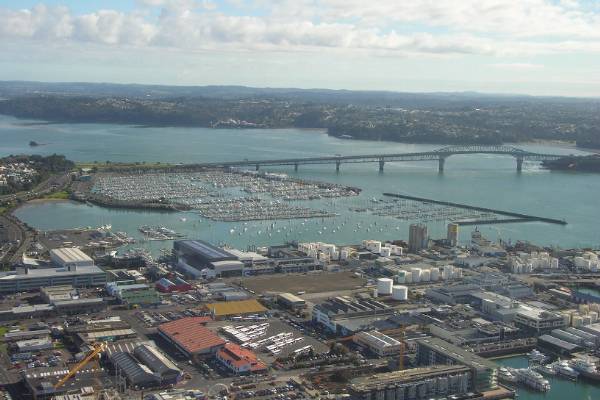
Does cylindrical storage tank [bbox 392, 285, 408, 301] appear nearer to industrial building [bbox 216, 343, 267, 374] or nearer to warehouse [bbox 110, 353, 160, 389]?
industrial building [bbox 216, 343, 267, 374]

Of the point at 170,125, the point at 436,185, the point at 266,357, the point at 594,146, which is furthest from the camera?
the point at 170,125

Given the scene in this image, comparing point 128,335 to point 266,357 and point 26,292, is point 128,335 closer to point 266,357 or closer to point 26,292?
point 266,357

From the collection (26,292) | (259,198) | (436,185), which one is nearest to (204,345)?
(26,292)

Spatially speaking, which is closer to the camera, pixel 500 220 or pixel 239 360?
pixel 239 360

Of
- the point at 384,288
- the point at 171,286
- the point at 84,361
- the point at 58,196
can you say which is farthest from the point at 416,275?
the point at 58,196

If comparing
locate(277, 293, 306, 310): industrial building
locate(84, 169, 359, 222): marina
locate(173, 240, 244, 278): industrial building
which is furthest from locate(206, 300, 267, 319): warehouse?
locate(84, 169, 359, 222): marina

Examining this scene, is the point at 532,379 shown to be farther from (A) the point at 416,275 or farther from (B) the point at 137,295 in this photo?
(B) the point at 137,295
